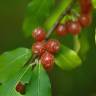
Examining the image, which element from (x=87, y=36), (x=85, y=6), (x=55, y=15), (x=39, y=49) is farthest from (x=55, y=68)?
(x=39, y=49)

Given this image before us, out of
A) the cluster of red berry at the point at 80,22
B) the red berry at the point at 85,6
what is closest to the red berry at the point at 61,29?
the cluster of red berry at the point at 80,22

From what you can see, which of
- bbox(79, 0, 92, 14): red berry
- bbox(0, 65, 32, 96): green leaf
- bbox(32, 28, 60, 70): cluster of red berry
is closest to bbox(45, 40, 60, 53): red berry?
bbox(32, 28, 60, 70): cluster of red berry

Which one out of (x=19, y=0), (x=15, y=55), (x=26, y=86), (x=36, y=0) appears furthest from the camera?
(x=19, y=0)

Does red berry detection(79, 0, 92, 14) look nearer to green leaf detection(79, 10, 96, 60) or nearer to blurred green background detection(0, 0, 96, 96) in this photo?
green leaf detection(79, 10, 96, 60)

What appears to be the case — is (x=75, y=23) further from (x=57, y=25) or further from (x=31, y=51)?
(x=31, y=51)

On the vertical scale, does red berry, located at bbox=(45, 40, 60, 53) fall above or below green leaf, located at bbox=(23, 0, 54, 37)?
below

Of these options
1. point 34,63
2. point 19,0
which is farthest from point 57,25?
point 19,0
